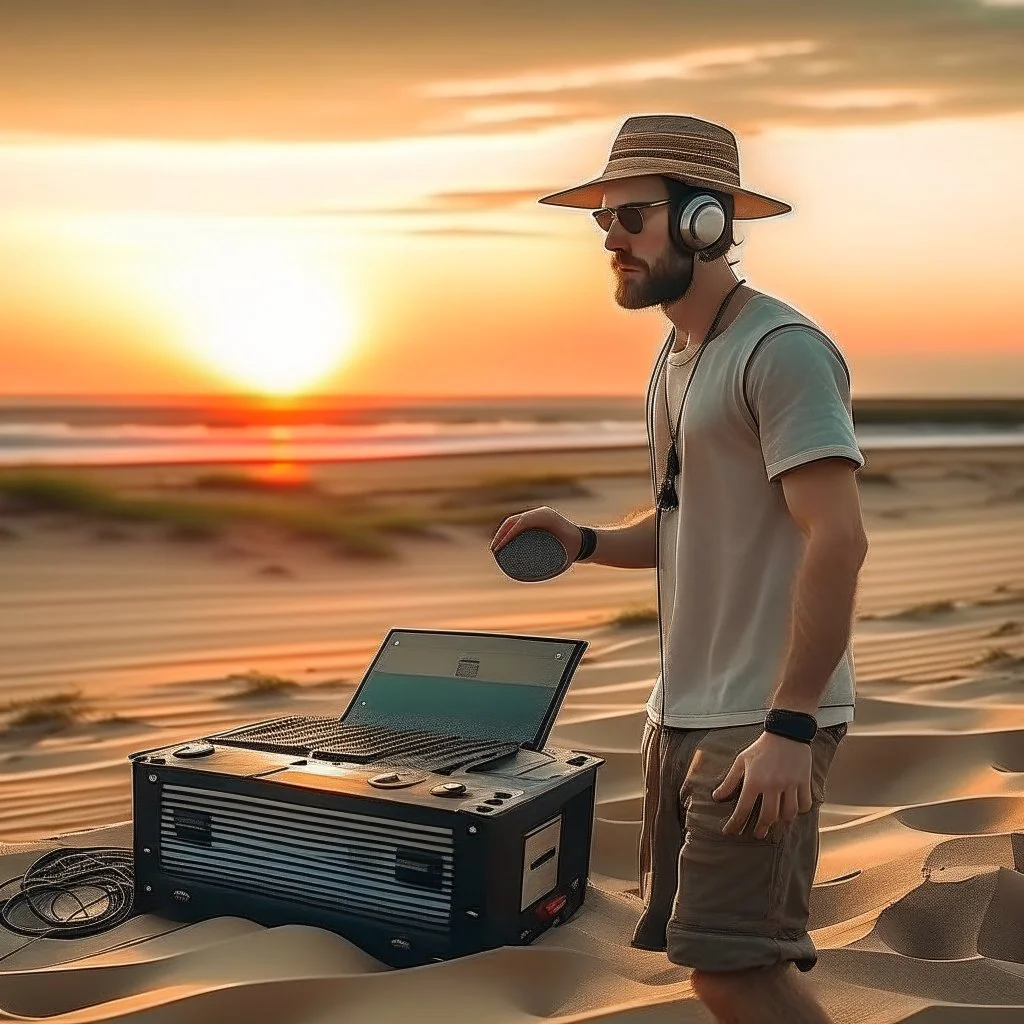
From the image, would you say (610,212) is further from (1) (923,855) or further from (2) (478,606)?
(2) (478,606)

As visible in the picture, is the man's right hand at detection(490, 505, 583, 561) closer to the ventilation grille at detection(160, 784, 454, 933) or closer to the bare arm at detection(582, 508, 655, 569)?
the bare arm at detection(582, 508, 655, 569)

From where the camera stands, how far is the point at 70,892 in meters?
3.38

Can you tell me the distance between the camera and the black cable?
319 cm

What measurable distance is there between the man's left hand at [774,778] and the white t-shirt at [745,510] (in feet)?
0.45

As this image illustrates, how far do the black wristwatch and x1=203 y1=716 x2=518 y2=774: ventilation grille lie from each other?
3.36 ft

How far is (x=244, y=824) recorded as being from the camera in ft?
9.96

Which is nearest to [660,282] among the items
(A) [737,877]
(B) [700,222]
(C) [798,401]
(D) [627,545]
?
(B) [700,222]

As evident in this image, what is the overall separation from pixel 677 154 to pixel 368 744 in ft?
5.02

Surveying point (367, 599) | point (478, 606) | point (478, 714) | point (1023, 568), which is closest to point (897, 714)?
point (478, 714)

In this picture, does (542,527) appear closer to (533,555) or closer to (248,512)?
(533,555)

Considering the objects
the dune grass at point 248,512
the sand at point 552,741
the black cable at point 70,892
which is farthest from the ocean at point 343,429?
the black cable at point 70,892

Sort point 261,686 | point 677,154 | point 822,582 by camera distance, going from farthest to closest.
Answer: point 261,686
point 677,154
point 822,582

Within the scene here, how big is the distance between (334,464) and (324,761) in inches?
665

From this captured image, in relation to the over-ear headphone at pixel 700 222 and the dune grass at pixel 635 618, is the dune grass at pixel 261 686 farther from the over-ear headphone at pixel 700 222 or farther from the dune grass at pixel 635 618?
the over-ear headphone at pixel 700 222
